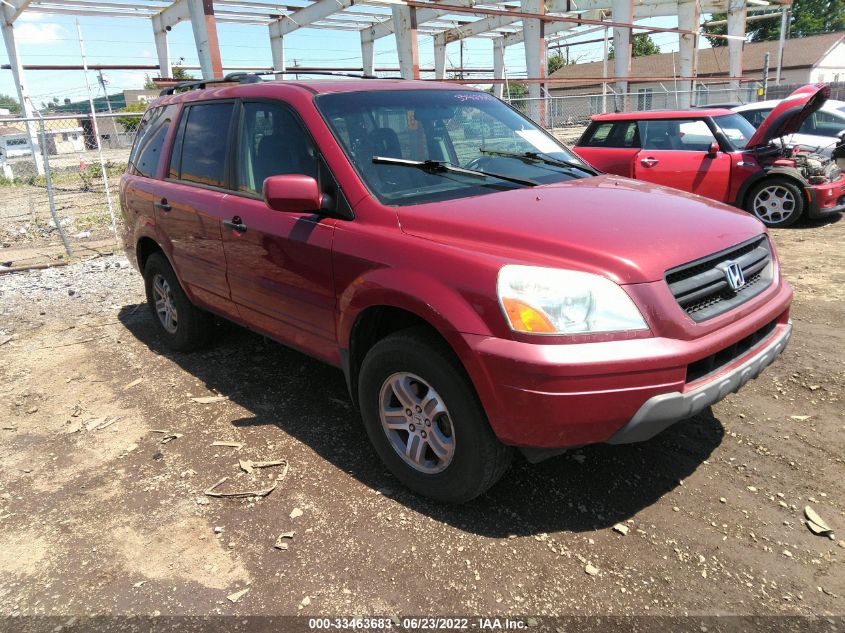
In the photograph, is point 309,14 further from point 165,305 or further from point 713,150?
point 165,305

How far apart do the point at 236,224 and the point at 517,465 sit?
7.11 ft

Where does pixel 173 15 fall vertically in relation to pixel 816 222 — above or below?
above

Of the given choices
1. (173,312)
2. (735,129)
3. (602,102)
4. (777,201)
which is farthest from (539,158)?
(602,102)

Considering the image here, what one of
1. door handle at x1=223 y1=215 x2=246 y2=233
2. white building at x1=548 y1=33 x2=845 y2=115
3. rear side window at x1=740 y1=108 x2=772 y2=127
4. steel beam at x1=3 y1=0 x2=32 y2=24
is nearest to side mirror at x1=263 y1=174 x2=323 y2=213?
door handle at x1=223 y1=215 x2=246 y2=233

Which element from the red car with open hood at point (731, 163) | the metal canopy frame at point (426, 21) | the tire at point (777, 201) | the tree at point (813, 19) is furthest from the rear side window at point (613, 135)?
the tree at point (813, 19)

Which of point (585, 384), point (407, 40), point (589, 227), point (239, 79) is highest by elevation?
point (407, 40)

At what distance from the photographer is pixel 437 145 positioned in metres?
3.52

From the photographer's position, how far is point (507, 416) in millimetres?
2449

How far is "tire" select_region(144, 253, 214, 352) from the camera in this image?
16.0 feet

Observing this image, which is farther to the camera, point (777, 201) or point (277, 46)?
point (277, 46)

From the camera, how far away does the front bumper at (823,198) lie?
8.48m

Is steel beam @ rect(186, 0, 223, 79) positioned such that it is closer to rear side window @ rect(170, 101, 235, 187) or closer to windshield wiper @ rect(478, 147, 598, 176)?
rear side window @ rect(170, 101, 235, 187)

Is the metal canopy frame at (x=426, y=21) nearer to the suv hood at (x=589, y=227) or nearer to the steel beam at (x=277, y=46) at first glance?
Result: the steel beam at (x=277, y=46)

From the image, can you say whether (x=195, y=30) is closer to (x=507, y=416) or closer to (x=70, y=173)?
(x=70, y=173)
